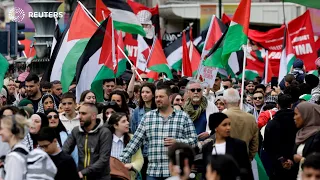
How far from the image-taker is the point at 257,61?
28328mm

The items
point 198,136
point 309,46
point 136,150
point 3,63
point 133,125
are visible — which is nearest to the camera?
point 136,150

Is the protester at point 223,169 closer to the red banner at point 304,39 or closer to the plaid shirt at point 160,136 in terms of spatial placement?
the plaid shirt at point 160,136

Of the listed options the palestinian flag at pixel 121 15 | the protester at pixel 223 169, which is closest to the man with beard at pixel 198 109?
the protester at pixel 223 169

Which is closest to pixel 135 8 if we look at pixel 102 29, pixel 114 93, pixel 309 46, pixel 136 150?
pixel 309 46

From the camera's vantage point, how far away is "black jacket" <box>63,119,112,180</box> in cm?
1208

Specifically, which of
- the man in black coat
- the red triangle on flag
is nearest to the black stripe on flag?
the red triangle on flag

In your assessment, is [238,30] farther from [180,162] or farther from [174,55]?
[174,55]

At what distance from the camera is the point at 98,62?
57.2 feet

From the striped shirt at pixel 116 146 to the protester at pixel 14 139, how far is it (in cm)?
286

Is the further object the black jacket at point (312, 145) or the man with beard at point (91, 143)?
the man with beard at point (91, 143)

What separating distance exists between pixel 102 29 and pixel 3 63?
170 cm

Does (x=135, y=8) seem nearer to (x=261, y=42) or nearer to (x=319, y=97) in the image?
(x=261, y=42)

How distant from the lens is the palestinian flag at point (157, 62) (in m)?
22.9

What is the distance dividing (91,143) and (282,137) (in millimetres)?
2469
